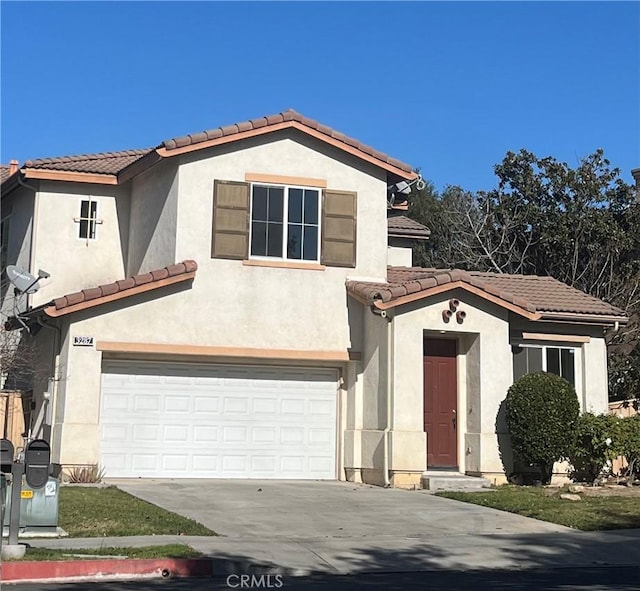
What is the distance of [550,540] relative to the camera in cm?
1203

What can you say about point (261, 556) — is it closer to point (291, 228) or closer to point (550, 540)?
point (550, 540)

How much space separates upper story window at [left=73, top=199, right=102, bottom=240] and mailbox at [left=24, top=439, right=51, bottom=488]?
441 inches

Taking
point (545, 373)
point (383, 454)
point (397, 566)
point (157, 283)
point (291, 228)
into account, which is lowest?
point (397, 566)

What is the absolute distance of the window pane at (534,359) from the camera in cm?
1950

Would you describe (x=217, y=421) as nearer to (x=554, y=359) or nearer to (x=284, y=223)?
(x=284, y=223)

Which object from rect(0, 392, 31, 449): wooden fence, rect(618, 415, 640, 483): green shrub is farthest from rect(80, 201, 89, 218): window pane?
rect(618, 415, 640, 483): green shrub

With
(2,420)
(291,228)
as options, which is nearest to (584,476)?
(291,228)

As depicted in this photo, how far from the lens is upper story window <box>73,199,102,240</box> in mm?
21109

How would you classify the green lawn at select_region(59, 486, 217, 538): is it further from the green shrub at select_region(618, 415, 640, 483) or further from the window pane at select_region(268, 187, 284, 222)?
the green shrub at select_region(618, 415, 640, 483)

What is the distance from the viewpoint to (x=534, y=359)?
19562 millimetres

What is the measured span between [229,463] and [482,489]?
4743mm

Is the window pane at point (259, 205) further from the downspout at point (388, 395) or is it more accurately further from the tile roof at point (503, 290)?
the downspout at point (388, 395)

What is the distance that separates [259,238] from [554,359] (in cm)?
646

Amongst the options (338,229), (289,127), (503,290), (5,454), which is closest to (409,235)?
(503,290)
